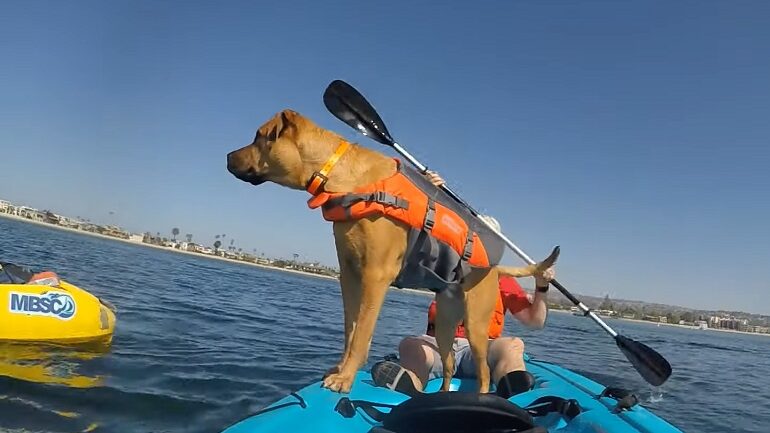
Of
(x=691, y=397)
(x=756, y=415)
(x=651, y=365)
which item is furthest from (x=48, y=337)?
(x=756, y=415)

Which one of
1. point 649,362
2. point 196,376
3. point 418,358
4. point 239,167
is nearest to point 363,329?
point 239,167

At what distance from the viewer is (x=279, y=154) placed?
3.65 metres

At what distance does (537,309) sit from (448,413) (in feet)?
12.5

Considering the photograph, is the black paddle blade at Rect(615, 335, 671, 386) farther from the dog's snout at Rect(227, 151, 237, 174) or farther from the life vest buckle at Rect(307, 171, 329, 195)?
the dog's snout at Rect(227, 151, 237, 174)

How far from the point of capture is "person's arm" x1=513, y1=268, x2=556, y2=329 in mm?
5648

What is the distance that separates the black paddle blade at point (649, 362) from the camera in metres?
5.05

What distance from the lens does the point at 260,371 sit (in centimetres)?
697

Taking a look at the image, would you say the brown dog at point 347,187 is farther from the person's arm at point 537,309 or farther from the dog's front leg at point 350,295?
the person's arm at point 537,309

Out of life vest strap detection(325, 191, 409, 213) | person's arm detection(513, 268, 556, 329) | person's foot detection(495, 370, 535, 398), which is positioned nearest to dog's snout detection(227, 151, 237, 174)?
life vest strap detection(325, 191, 409, 213)

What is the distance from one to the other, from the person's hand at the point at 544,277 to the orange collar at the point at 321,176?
233 cm

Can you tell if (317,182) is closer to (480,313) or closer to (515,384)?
(480,313)

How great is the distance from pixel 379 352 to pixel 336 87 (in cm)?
623

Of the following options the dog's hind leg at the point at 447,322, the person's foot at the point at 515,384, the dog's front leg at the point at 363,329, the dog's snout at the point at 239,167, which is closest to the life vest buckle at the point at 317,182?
the dog's snout at the point at 239,167

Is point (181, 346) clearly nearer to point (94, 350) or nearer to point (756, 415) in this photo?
point (94, 350)
